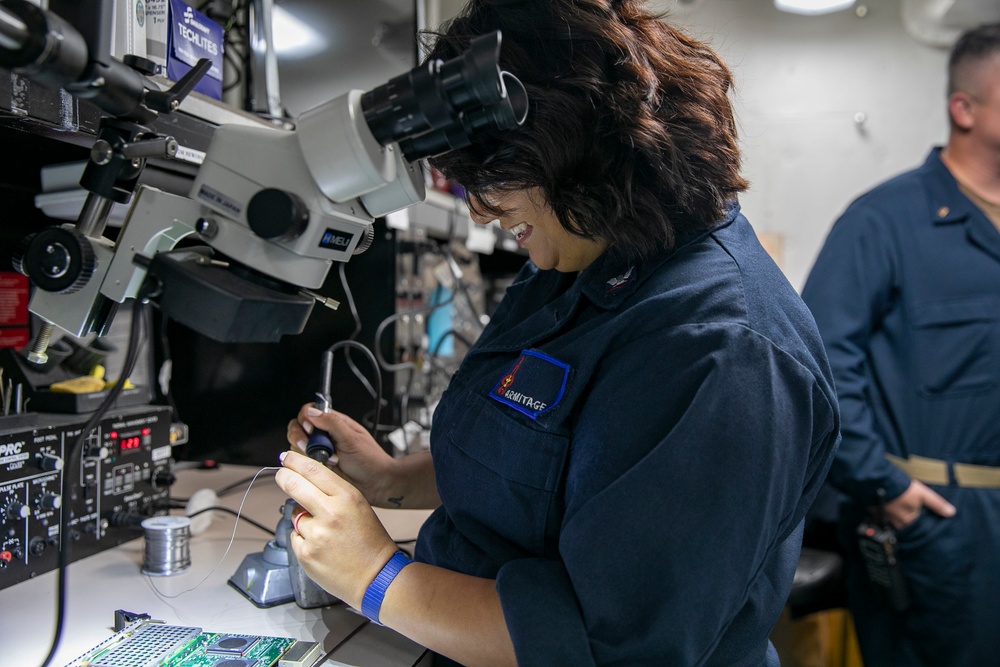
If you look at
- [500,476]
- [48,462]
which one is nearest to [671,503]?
[500,476]

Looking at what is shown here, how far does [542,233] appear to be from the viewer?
3.00 ft

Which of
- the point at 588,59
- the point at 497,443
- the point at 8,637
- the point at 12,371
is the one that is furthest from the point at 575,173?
the point at 12,371

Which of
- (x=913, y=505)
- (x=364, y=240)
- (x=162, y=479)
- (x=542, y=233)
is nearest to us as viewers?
(x=364, y=240)

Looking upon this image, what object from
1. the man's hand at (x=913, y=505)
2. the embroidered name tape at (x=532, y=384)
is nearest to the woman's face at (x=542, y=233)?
the embroidered name tape at (x=532, y=384)

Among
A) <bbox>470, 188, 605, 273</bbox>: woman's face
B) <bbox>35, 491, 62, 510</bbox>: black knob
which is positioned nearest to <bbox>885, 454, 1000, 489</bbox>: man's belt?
<bbox>470, 188, 605, 273</bbox>: woman's face

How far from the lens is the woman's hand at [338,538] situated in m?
0.79

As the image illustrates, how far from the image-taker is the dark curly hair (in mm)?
757

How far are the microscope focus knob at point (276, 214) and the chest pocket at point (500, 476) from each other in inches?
13.1

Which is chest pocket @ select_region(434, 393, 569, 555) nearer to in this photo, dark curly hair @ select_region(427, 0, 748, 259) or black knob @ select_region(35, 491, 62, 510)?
dark curly hair @ select_region(427, 0, 748, 259)

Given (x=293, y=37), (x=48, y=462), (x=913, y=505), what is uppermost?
(x=293, y=37)

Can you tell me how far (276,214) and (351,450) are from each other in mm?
622

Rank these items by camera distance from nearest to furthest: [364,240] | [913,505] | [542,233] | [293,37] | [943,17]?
[364,240] → [542,233] → [293,37] → [913,505] → [943,17]

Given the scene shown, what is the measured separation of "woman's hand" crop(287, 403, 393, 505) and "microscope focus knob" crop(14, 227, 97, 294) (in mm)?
483

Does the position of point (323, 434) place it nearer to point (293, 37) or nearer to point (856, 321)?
point (293, 37)
